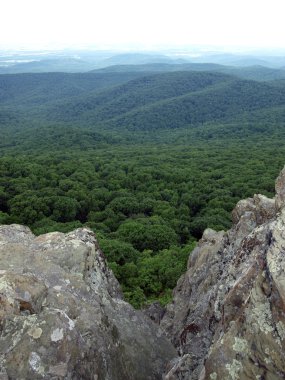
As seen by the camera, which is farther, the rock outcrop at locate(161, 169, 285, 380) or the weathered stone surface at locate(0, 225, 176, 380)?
the weathered stone surface at locate(0, 225, 176, 380)

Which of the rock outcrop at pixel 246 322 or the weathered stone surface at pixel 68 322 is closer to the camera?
the rock outcrop at pixel 246 322

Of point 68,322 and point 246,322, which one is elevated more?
point 246,322

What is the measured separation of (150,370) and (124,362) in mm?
859

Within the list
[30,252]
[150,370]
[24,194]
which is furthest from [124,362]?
[24,194]

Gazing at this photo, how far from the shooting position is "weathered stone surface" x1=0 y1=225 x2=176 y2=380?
269 inches

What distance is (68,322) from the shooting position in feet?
24.2

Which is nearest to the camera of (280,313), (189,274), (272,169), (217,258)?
(280,313)

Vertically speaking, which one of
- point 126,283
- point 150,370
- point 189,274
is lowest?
point 126,283

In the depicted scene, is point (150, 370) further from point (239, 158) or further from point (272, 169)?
point (239, 158)

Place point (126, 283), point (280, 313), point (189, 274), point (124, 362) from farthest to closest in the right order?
1. point (126, 283)
2. point (189, 274)
3. point (124, 362)
4. point (280, 313)

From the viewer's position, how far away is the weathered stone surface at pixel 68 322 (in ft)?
22.4

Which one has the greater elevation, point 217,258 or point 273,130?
point 217,258

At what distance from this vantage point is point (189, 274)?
1426 cm

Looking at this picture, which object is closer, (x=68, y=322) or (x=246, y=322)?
(x=246, y=322)
